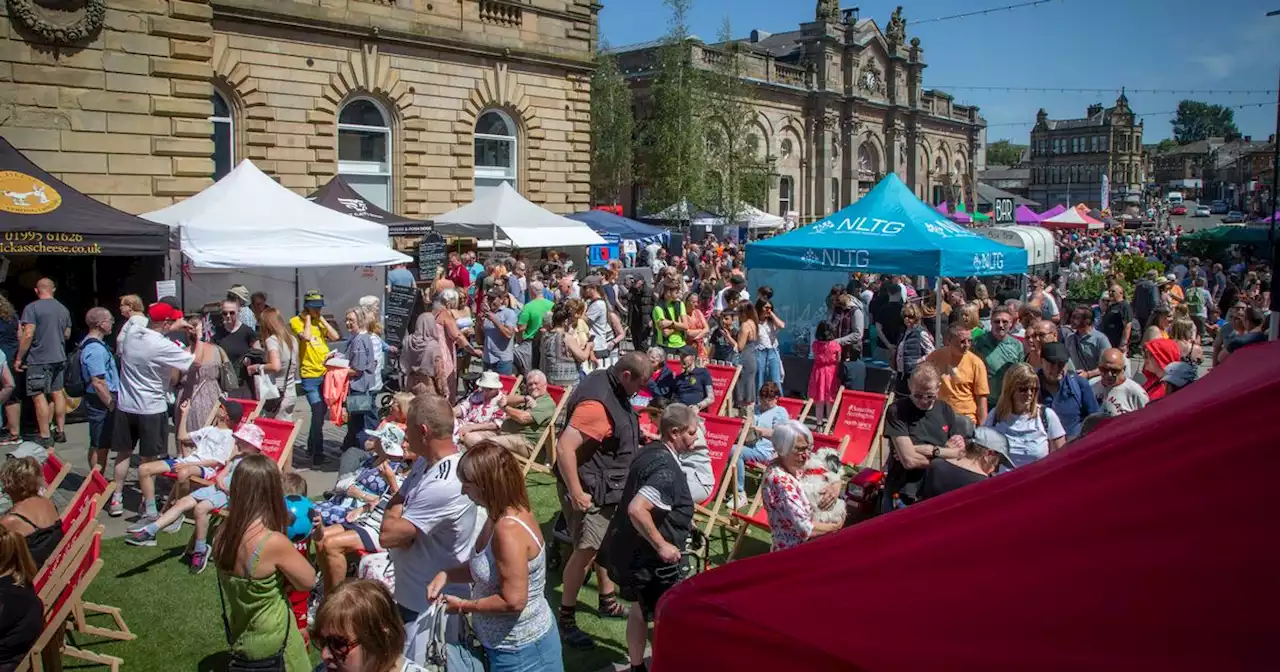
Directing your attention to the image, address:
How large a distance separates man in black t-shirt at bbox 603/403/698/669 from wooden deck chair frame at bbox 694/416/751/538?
223cm

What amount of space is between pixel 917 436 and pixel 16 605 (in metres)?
4.82

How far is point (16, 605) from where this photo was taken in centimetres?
423

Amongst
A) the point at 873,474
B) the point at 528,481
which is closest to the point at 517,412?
the point at 528,481

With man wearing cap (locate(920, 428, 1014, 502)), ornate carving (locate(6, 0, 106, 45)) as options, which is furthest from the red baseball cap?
man wearing cap (locate(920, 428, 1014, 502))

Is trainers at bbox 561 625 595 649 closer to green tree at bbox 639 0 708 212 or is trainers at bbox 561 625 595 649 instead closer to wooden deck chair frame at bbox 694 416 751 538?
wooden deck chair frame at bbox 694 416 751 538

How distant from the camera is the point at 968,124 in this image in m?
70.5

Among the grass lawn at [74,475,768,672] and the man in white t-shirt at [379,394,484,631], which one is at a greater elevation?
the man in white t-shirt at [379,394,484,631]

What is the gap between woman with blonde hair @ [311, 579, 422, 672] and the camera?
3072mm

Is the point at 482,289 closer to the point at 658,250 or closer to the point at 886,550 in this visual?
the point at 658,250

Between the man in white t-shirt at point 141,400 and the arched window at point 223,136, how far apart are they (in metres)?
12.5

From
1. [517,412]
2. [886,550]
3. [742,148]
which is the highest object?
[742,148]

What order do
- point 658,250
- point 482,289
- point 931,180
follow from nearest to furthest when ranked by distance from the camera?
point 482,289 → point 658,250 → point 931,180

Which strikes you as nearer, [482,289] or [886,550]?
[886,550]

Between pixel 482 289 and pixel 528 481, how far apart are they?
825cm
